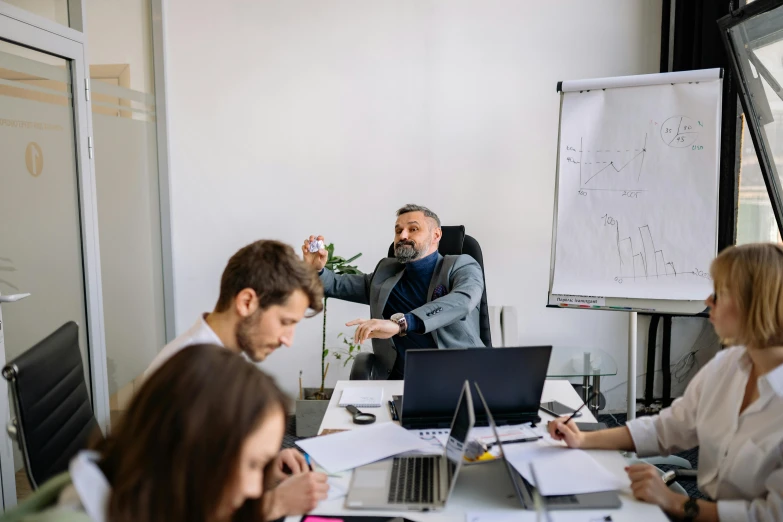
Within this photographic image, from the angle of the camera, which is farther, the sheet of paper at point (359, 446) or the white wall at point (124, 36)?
the white wall at point (124, 36)

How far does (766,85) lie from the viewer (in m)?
2.50

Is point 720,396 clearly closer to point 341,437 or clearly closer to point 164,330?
point 341,437

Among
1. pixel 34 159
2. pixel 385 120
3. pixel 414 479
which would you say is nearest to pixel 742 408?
pixel 414 479

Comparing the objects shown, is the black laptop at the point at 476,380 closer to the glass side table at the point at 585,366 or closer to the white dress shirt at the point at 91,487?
the white dress shirt at the point at 91,487

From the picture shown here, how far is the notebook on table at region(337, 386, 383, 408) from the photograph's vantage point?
206 cm

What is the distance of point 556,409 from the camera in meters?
1.98

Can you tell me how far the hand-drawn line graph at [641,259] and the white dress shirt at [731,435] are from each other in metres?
1.28

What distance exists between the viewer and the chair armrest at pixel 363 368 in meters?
2.50

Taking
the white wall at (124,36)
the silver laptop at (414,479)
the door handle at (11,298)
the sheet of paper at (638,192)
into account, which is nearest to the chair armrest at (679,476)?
the silver laptop at (414,479)

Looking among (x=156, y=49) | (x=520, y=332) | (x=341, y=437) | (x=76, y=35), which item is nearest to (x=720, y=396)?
(x=341, y=437)

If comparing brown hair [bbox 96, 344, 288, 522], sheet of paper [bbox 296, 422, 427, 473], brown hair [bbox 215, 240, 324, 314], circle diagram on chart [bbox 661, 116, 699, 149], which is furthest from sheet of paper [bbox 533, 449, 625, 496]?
circle diagram on chart [bbox 661, 116, 699, 149]

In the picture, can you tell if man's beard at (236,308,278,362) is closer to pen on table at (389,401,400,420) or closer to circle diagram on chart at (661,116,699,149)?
pen on table at (389,401,400,420)

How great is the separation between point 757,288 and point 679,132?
1.64 m

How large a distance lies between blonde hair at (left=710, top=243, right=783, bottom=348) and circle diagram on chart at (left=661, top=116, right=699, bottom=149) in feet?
4.95
